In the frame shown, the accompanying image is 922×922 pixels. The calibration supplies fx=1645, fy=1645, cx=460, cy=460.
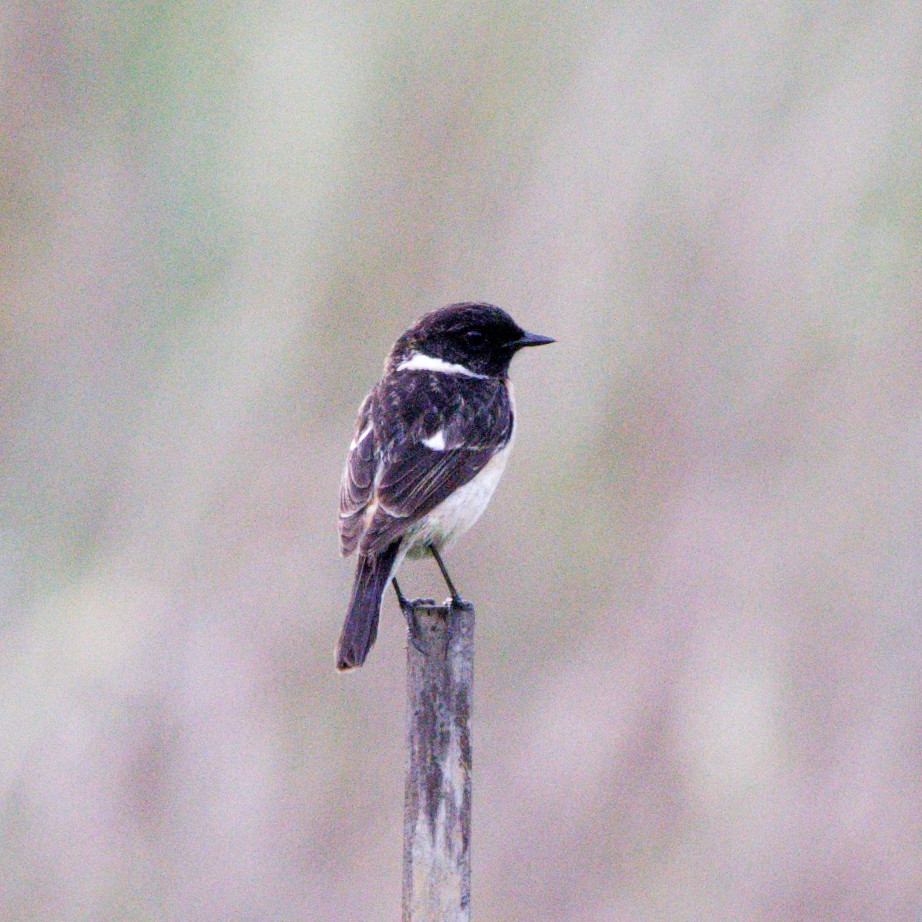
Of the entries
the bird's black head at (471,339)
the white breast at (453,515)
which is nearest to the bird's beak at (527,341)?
the bird's black head at (471,339)

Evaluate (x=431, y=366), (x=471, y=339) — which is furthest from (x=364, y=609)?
(x=471, y=339)

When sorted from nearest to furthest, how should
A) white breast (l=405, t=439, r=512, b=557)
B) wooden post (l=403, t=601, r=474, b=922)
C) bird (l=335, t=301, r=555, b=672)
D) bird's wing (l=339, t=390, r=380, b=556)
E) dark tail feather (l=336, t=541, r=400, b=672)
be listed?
wooden post (l=403, t=601, r=474, b=922)
dark tail feather (l=336, t=541, r=400, b=672)
bird (l=335, t=301, r=555, b=672)
bird's wing (l=339, t=390, r=380, b=556)
white breast (l=405, t=439, r=512, b=557)

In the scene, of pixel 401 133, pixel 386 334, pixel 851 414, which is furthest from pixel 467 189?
pixel 851 414

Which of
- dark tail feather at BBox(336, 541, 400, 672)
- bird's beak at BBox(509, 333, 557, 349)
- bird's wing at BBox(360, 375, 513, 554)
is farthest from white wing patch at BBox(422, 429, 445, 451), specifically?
bird's beak at BBox(509, 333, 557, 349)

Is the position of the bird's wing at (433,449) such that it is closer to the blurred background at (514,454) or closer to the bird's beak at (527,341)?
the bird's beak at (527,341)

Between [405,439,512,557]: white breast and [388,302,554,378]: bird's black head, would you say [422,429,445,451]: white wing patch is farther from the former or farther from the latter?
[388,302,554,378]: bird's black head
